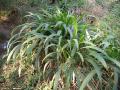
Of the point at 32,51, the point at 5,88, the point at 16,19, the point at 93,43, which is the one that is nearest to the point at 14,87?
the point at 5,88

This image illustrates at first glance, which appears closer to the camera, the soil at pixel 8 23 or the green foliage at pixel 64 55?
the green foliage at pixel 64 55

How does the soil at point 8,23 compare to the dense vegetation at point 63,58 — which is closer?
the dense vegetation at point 63,58

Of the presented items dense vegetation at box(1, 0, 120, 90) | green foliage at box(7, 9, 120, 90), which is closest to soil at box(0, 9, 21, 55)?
dense vegetation at box(1, 0, 120, 90)

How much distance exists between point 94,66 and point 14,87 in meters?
1.20

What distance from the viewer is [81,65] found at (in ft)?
11.5

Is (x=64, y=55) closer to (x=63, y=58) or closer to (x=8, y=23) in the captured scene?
(x=63, y=58)

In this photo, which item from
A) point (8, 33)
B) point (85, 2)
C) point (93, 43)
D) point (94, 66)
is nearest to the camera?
point (94, 66)

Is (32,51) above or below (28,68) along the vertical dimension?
above

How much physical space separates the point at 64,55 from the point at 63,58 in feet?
0.21

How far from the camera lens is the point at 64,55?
355cm

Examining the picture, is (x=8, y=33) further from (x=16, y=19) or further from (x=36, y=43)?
(x=36, y=43)

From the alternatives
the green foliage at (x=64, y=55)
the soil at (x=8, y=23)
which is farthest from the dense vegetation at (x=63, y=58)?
the soil at (x=8, y=23)

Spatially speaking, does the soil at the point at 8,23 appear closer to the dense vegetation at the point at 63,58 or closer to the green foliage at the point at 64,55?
the dense vegetation at the point at 63,58

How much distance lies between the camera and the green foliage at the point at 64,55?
3.33m
